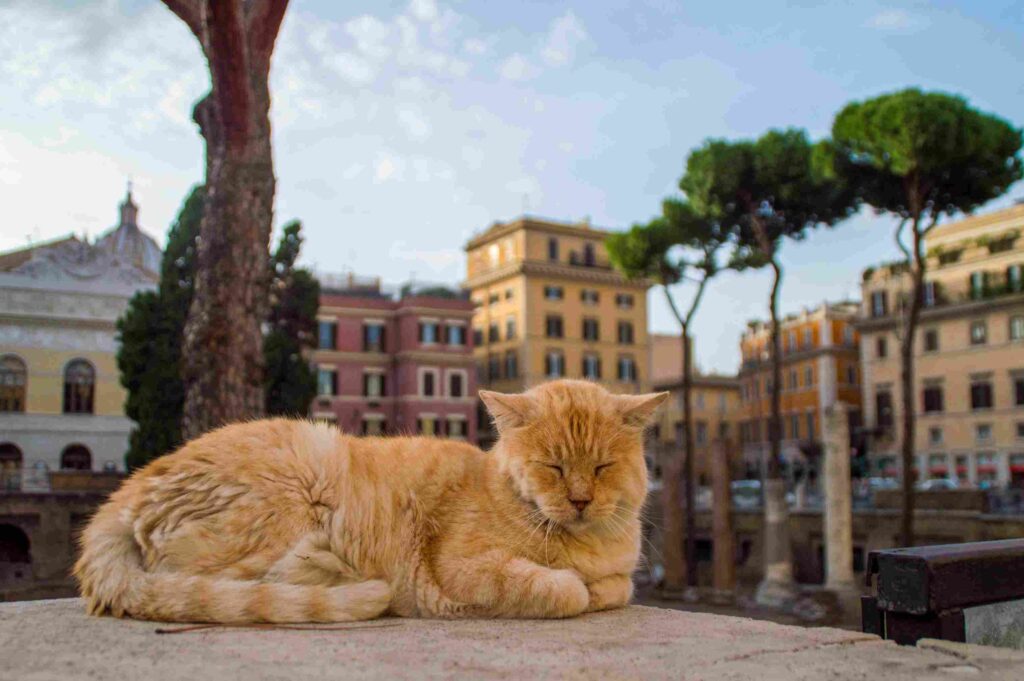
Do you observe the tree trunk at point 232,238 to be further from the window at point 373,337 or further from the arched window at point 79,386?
the window at point 373,337

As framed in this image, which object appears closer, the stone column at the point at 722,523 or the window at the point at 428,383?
the stone column at the point at 722,523

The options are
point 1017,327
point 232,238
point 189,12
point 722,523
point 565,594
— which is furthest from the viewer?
point 1017,327

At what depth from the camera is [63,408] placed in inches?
1242

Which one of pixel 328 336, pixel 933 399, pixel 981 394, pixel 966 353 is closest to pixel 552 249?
pixel 328 336

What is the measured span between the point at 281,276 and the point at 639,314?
2845 centimetres

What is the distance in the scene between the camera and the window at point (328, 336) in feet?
139

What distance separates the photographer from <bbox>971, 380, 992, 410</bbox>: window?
1563 inches

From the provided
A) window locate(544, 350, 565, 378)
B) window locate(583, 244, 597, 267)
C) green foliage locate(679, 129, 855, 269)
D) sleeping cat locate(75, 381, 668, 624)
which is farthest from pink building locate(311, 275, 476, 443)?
sleeping cat locate(75, 381, 668, 624)

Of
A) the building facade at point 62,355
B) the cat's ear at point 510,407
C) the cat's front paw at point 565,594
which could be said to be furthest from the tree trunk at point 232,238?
the building facade at point 62,355

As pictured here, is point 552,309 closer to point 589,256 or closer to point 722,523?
point 589,256

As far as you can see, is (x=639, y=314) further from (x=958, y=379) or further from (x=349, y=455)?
(x=349, y=455)

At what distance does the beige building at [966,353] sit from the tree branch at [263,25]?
37084 mm

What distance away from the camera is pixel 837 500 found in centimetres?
1986

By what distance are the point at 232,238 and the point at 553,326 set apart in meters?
42.3
